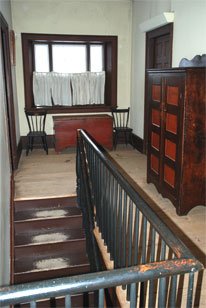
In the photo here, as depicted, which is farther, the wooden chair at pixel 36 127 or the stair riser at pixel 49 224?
the wooden chair at pixel 36 127

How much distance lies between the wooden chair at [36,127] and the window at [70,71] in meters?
0.23


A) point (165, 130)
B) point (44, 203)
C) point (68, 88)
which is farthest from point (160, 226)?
point (68, 88)

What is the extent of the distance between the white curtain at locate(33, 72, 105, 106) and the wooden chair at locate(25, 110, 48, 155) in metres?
0.34

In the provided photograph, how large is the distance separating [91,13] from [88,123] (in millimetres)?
2192

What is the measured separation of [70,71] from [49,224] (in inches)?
142

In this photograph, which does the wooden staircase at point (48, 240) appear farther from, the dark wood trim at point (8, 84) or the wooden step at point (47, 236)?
the dark wood trim at point (8, 84)

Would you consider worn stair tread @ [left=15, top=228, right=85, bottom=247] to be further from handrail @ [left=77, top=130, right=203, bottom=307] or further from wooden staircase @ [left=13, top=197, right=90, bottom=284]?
handrail @ [left=77, top=130, right=203, bottom=307]

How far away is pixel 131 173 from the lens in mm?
4668

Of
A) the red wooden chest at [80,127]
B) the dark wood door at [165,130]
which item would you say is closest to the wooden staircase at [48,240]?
the dark wood door at [165,130]

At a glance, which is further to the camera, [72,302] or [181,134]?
[72,302]

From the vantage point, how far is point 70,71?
6184mm

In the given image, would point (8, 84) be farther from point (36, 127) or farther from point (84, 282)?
point (84, 282)

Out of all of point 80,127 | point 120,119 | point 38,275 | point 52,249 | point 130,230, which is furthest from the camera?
point 120,119

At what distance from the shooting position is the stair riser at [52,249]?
343 cm
